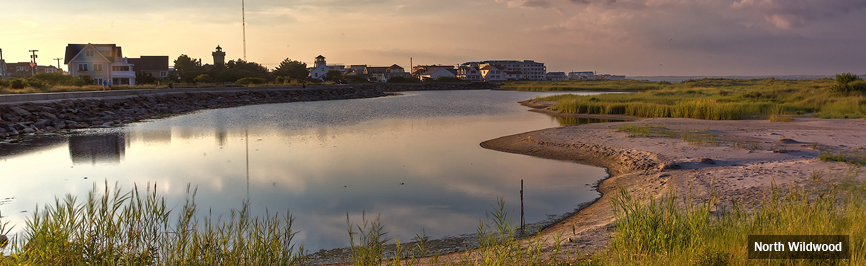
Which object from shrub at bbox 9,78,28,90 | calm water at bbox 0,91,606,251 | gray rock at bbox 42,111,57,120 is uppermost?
shrub at bbox 9,78,28,90

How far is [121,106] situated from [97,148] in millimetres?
21740

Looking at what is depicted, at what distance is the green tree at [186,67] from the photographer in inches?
3642

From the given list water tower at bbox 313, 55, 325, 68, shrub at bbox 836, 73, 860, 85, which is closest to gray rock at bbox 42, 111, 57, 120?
shrub at bbox 836, 73, 860, 85

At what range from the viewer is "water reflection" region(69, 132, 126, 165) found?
20114 millimetres

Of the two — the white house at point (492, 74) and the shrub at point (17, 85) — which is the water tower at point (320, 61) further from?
the shrub at point (17, 85)

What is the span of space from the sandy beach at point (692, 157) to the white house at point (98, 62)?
78320 mm

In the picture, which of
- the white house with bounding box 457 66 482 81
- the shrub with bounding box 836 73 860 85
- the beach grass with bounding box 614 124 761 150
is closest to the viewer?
the beach grass with bounding box 614 124 761 150

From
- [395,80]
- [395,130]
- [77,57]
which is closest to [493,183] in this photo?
[395,130]

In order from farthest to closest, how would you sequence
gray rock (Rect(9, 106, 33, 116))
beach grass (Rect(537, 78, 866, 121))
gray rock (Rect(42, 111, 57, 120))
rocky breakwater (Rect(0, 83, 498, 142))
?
gray rock (Rect(42, 111, 57, 120)), beach grass (Rect(537, 78, 866, 121)), gray rock (Rect(9, 106, 33, 116)), rocky breakwater (Rect(0, 83, 498, 142))

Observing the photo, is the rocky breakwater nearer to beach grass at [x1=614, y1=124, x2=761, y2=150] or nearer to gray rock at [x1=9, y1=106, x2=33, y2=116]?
gray rock at [x1=9, y1=106, x2=33, y2=116]

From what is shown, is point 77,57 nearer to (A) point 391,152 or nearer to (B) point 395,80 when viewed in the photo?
(B) point 395,80

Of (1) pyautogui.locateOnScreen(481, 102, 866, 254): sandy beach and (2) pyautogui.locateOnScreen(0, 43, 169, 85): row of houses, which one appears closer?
(1) pyautogui.locateOnScreen(481, 102, 866, 254): sandy beach

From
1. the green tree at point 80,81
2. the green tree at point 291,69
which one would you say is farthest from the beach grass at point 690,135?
the green tree at point 291,69

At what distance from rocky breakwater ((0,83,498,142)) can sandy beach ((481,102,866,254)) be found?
25.9 metres
